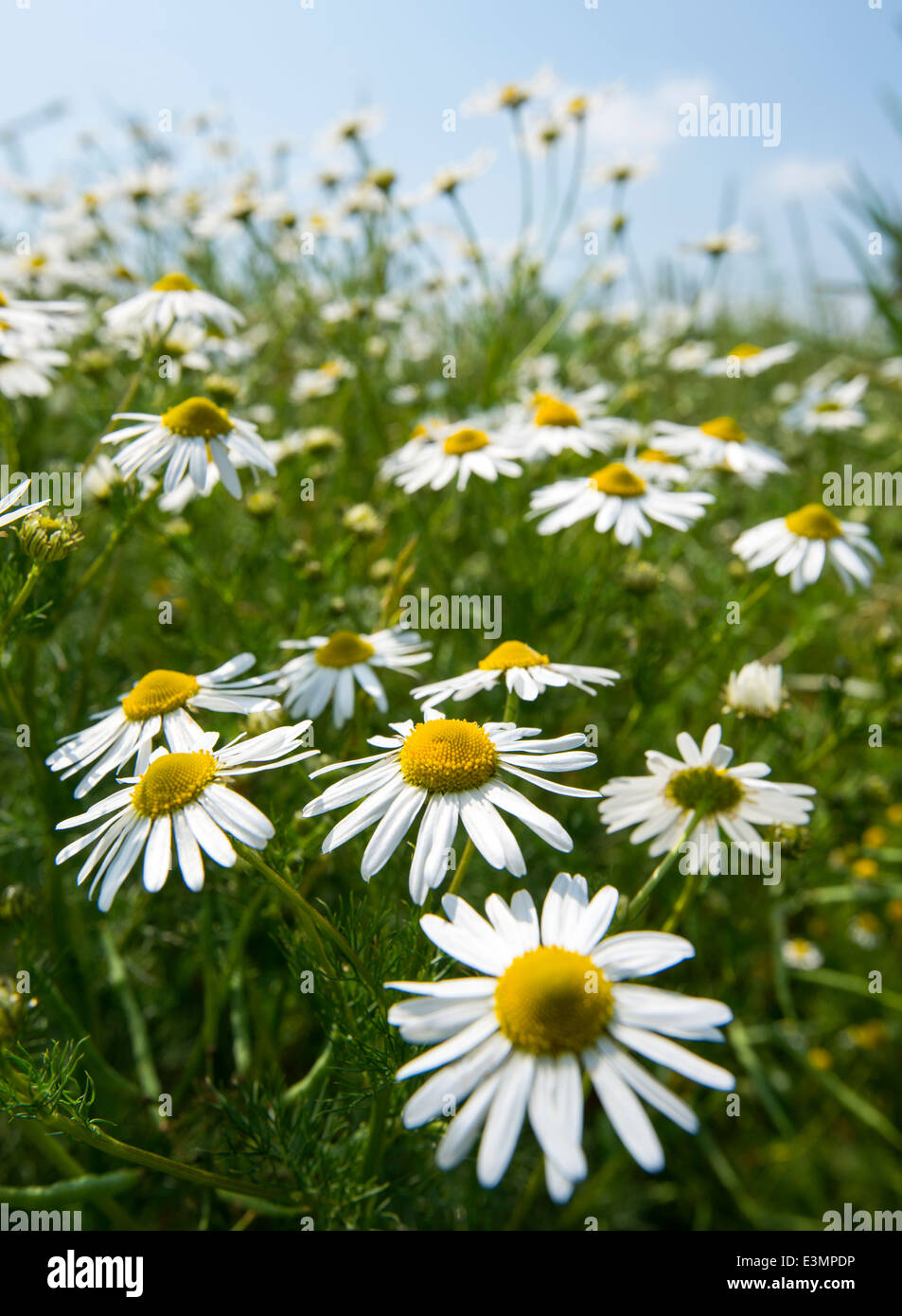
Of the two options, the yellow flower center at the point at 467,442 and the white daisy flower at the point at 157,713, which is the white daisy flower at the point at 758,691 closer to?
the white daisy flower at the point at 157,713

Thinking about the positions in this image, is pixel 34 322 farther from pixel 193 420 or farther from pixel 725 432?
pixel 725 432

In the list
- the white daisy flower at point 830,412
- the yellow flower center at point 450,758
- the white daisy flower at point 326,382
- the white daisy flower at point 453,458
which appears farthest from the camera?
the white daisy flower at point 326,382

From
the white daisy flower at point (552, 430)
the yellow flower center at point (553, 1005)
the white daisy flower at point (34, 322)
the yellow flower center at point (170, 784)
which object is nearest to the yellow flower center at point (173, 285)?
the white daisy flower at point (34, 322)

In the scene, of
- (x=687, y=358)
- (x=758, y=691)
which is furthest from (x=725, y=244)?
(x=758, y=691)

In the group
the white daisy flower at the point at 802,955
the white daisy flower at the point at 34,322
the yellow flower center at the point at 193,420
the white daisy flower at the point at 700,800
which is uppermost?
the white daisy flower at the point at 34,322
